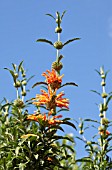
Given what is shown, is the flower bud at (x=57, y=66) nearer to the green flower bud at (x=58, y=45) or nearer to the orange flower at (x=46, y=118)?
the green flower bud at (x=58, y=45)

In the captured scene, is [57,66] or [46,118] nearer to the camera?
[46,118]

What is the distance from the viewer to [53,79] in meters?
3.85

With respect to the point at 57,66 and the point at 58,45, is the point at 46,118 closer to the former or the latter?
the point at 57,66

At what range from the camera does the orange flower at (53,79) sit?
3846 mm

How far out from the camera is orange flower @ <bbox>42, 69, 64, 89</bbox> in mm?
3846

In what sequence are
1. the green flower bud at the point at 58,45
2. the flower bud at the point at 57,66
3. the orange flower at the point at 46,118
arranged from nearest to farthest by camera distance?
1. the orange flower at the point at 46,118
2. the flower bud at the point at 57,66
3. the green flower bud at the point at 58,45

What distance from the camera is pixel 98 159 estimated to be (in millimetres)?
5191

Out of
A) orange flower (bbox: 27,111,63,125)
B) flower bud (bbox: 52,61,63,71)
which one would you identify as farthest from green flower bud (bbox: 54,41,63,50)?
orange flower (bbox: 27,111,63,125)

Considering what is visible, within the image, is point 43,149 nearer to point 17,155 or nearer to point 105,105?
point 17,155

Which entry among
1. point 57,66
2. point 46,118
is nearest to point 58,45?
point 57,66

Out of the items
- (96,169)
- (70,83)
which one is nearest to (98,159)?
(96,169)

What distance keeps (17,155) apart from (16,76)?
103 cm

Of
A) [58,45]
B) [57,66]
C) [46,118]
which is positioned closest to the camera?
[46,118]

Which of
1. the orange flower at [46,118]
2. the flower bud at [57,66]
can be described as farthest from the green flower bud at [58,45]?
the orange flower at [46,118]
